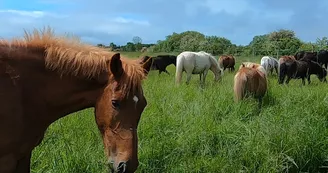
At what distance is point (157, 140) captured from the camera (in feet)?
17.0

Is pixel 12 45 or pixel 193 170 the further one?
pixel 193 170

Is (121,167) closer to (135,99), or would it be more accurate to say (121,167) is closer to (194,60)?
(135,99)

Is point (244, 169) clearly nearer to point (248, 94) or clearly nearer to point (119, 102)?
point (119, 102)

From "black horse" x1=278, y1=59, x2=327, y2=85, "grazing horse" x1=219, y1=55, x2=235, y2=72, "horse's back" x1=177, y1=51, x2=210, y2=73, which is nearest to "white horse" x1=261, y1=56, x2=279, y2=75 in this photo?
"black horse" x1=278, y1=59, x2=327, y2=85

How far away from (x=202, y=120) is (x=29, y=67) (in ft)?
11.2

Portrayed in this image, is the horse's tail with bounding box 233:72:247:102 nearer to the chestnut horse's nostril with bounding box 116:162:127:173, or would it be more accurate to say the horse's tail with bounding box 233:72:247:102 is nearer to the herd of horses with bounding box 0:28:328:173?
the herd of horses with bounding box 0:28:328:173

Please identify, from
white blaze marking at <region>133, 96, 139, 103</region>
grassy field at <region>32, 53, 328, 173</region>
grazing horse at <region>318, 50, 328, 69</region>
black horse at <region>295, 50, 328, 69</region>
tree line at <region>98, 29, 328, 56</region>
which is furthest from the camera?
tree line at <region>98, 29, 328, 56</region>

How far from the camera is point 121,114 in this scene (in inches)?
114

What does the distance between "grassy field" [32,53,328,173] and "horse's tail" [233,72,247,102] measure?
1431mm

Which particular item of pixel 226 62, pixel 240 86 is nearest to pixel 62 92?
pixel 240 86

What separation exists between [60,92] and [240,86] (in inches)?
235

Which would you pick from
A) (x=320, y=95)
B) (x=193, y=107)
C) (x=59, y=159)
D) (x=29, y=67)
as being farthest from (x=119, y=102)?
(x=320, y=95)

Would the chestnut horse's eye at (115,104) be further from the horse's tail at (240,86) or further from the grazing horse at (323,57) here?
the grazing horse at (323,57)

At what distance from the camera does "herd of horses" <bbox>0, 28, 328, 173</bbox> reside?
287 cm
